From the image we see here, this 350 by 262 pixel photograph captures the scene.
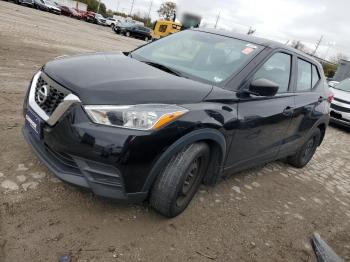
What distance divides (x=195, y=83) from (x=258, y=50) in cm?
98

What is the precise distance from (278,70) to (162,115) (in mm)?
1972

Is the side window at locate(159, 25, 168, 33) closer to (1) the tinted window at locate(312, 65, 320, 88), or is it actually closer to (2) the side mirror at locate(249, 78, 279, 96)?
(1) the tinted window at locate(312, 65, 320, 88)

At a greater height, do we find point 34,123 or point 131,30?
point 34,123

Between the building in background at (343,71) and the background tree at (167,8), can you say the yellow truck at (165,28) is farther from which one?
the background tree at (167,8)

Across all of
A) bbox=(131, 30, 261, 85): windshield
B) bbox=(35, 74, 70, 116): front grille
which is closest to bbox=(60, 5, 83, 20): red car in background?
bbox=(131, 30, 261, 85): windshield

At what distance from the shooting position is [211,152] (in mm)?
3227

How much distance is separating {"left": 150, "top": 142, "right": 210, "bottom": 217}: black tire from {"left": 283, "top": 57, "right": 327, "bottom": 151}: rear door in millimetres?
1846

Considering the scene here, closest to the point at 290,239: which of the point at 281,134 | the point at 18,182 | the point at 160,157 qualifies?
the point at 281,134

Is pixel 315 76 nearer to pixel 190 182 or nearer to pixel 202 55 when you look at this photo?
pixel 202 55

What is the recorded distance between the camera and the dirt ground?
258cm

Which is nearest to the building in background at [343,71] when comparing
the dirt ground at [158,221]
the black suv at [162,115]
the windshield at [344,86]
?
the windshield at [344,86]

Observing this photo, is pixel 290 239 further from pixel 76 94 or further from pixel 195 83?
pixel 76 94

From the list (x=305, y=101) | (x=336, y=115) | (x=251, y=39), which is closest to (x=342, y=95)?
(x=336, y=115)

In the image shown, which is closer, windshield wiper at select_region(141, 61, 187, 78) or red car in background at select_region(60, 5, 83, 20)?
windshield wiper at select_region(141, 61, 187, 78)
